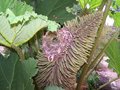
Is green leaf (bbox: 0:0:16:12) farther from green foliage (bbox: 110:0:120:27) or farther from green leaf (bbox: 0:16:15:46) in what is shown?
green foliage (bbox: 110:0:120:27)

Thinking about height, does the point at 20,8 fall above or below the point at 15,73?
above

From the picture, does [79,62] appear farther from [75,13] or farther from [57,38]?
[75,13]

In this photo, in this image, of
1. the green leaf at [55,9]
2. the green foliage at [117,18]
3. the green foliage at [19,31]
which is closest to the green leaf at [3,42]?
the green foliage at [19,31]

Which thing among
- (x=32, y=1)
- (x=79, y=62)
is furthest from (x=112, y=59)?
(x=32, y=1)

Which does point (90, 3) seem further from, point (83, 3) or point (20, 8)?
point (20, 8)

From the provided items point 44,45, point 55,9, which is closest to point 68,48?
point 44,45

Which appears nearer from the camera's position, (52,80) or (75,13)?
(52,80)
